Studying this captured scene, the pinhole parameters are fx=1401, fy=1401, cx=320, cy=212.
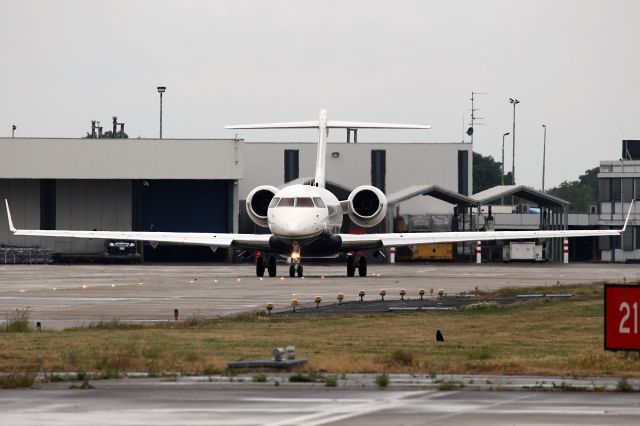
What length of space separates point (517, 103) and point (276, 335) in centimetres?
11215

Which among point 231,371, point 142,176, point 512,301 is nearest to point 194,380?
point 231,371

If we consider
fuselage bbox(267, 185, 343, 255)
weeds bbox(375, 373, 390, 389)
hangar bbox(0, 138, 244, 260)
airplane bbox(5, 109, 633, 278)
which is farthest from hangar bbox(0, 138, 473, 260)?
weeds bbox(375, 373, 390, 389)

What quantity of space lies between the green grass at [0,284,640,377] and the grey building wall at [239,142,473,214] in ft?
217

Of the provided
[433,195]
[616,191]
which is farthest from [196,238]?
[616,191]

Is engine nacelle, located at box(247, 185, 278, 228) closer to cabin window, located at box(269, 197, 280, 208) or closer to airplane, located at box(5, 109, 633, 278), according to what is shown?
airplane, located at box(5, 109, 633, 278)

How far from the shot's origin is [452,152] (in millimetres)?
103500

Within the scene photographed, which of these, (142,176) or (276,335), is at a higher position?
(142,176)

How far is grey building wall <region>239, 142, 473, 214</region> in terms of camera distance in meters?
101

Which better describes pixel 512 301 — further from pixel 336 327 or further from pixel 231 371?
→ pixel 231 371

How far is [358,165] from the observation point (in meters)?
101

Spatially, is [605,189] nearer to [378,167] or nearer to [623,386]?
[378,167]

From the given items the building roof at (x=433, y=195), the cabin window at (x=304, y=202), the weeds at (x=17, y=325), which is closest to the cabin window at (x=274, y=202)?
the cabin window at (x=304, y=202)

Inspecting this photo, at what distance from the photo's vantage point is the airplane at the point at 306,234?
58359 millimetres

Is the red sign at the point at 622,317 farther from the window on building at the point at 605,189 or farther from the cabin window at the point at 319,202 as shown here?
the window on building at the point at 605,189
